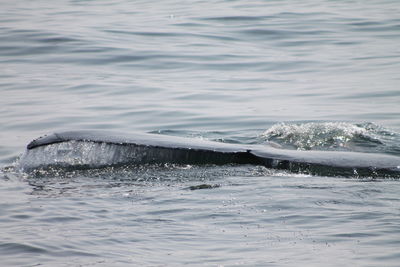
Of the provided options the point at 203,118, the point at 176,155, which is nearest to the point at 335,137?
the point at 203,118

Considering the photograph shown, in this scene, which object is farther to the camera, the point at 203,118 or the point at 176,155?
the point at 203,118

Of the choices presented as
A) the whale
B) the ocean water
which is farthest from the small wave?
the whale

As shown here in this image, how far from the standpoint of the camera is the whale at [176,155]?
7777 mm

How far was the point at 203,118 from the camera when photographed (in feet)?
40.7

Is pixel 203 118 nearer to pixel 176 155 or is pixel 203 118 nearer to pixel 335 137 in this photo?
pixel 335 137

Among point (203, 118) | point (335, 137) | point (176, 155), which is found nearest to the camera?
point (176, 155)

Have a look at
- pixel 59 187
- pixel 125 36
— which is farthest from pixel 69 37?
pixel 59 187

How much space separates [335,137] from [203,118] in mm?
2601

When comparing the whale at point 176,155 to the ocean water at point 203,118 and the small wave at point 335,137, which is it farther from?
the small wave at point 335,137

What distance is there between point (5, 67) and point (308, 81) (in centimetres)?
585

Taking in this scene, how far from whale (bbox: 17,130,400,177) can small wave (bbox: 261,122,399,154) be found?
58.0 inches

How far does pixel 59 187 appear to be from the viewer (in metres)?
8.03

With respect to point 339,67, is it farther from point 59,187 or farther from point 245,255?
point 245,255

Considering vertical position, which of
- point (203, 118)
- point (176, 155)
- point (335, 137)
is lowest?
point (203, 118)
